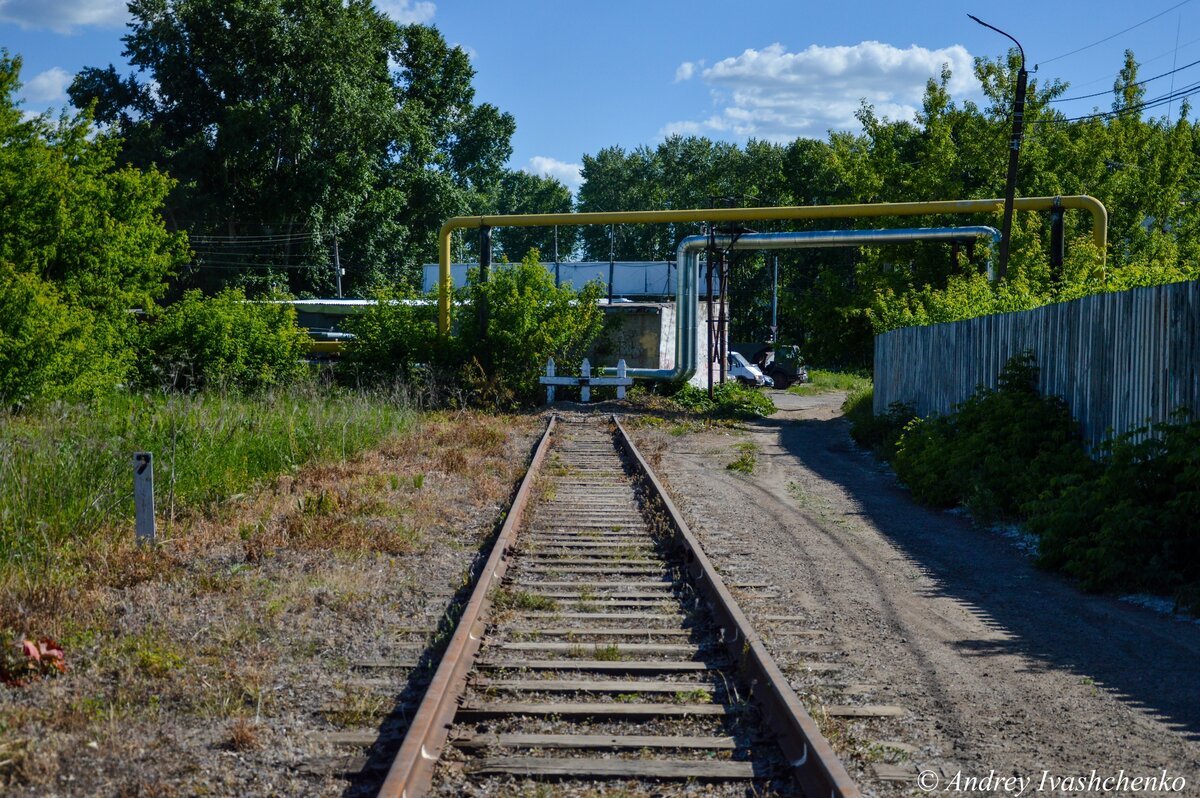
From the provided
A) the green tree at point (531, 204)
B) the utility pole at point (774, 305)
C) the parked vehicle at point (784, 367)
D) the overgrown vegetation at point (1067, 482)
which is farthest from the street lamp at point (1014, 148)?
the green tree at point (531, 204)

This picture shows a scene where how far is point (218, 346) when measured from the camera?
24672 millimetres

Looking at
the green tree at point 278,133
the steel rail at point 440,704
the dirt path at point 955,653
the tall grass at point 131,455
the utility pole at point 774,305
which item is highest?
the green tree at point 278,133

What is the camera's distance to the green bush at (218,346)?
79.4ft

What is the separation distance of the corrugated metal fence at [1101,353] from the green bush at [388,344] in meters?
14.0

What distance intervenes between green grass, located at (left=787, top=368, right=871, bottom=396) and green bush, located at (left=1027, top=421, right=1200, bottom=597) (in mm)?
30981

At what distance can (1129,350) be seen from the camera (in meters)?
10.4

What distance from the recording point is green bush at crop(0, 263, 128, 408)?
17.8 metres

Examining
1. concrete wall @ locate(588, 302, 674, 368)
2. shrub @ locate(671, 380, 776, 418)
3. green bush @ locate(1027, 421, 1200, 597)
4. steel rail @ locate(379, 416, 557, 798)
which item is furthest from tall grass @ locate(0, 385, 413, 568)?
concrete wall @ locate(588, 302, 674, 368)

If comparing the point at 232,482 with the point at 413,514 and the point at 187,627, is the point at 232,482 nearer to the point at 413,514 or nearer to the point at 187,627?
the point at 413,514

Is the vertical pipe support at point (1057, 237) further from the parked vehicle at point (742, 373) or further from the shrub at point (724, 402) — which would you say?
the parked vehicle at point (742, 373)

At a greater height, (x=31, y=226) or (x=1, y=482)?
(x=31, y=226)

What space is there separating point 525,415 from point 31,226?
1063 cm

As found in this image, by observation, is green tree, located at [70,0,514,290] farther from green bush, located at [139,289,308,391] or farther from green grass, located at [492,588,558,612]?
green grass, located at [492,588,558,612]

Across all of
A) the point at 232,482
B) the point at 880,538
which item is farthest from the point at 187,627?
the point at 880,538
